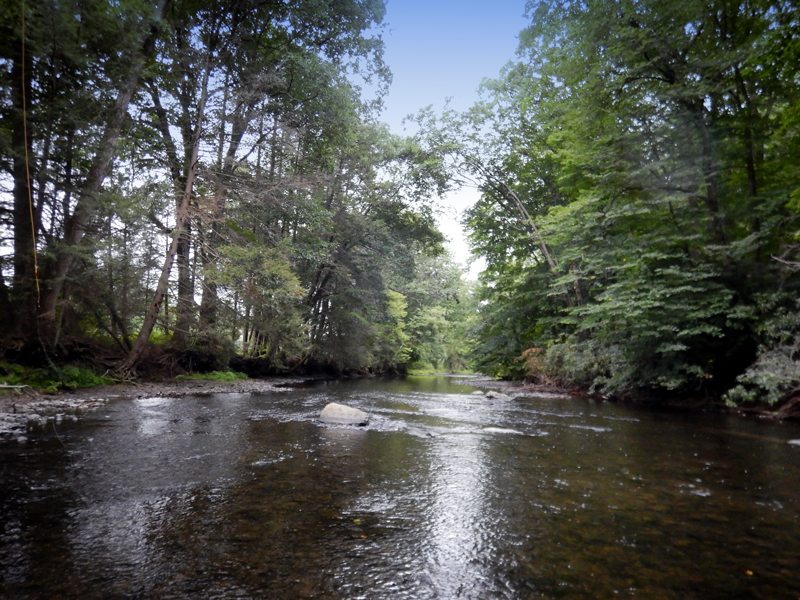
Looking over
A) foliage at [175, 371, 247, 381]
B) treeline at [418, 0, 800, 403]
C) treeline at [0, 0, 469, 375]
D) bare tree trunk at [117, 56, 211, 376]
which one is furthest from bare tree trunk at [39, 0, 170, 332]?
treeline at [418, 0, 800, 403]

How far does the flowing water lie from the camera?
2201 mm

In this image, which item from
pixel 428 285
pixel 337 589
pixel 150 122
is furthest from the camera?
pixel 428 285

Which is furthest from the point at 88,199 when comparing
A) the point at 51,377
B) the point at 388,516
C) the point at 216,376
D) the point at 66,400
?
the point at 388,516

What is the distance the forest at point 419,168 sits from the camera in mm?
9078

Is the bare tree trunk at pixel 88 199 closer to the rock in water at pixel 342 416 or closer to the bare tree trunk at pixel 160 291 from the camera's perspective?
the bare tree trunk at pixel 160 291

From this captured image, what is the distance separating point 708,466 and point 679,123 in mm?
9601

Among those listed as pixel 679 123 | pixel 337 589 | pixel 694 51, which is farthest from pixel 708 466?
pixel 694 51

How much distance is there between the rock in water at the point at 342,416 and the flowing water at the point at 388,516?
100 centimetres

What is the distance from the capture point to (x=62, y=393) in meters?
8.98

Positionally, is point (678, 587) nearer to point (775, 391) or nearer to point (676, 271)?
point (775, 391)

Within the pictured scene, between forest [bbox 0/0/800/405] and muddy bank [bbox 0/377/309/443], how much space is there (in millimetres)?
937

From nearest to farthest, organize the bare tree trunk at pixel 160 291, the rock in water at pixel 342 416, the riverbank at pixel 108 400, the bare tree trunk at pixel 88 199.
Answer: the riverbank at pixel 108 400 < the rock in water at pixel 342 416 < the bare tree trunk at pixel 88 199 < the bare tree trunk at pixel 160 291

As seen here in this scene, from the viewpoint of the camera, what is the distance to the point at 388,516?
3098 mm

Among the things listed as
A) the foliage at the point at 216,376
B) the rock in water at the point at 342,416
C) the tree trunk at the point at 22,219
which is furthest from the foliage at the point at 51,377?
the rock in water at the point at 342,416
